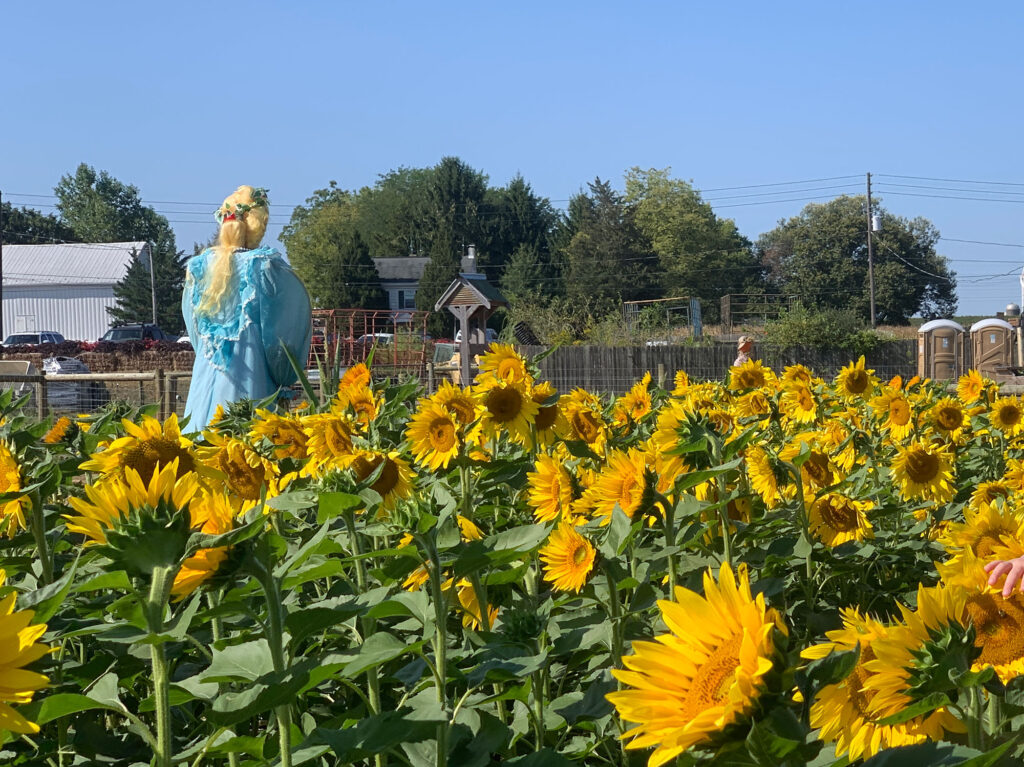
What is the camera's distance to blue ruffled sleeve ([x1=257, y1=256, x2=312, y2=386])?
18.1 feet

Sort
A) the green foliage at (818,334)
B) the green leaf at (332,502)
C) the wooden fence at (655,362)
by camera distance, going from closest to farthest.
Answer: the green leaf at (332,502) < the wooden fence at (655,362) < the green foliage at (818,334)

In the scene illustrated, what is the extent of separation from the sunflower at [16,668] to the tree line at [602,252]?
55.8m

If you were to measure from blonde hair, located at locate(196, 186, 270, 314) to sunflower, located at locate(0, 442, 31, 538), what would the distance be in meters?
3.62

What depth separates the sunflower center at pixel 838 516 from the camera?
117 inches

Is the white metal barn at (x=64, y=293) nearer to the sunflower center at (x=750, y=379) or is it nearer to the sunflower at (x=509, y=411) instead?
the sunflower center at (x=750, y=379)

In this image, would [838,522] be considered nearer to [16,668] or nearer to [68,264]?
[16,668]

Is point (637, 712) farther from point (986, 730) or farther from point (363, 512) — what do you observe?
point (363, 512)

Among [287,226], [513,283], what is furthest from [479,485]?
[287,226]

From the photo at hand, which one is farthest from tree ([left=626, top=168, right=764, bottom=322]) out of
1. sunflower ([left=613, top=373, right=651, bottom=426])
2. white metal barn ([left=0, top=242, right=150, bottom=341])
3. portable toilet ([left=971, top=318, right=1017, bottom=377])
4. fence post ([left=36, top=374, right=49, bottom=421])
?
sunflower ([left=613, top=373, right=651, bottom=426])

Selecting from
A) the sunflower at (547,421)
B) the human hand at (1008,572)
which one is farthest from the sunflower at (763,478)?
the human hand at (1008,572)

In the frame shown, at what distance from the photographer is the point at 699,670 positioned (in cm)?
100

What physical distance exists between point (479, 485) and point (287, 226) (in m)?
83.3

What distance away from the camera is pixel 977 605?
1.38 metres

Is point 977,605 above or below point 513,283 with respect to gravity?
below
